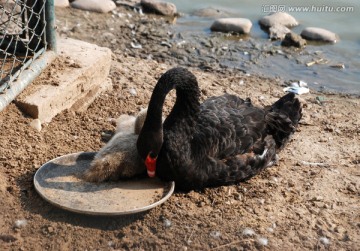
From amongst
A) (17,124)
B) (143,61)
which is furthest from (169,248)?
(143,61)

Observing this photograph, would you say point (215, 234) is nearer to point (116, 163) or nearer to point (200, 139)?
point (200, 139)

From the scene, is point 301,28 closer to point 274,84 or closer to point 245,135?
point 274,84

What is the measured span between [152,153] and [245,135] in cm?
99

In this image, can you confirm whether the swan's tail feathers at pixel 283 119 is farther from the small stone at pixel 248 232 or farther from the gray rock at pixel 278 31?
the gray rock at pixel 278 31

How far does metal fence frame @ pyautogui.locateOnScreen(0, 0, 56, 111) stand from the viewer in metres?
5.14

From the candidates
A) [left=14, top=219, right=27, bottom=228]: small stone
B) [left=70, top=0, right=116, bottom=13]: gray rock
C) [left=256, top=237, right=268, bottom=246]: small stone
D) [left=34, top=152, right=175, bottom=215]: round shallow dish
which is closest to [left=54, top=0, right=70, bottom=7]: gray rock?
[left=70, top=0, right=116, bottom=13]: gray rock

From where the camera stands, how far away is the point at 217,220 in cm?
442

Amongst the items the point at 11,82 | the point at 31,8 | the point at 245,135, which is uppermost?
the point at 31,8

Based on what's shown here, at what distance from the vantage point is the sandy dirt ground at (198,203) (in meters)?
4.18

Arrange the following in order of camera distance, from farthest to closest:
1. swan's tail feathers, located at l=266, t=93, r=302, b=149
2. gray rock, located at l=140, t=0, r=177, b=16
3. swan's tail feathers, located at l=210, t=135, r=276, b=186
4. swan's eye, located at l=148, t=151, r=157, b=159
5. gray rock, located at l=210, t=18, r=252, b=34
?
gray rock, located at l=140, t=0, r=177, b=16 < gray rock, located at l=210, t=18, r=252, b=34 < swan's tail feathers, located at l=266, t=93, r=302, b=149 < swan's tail feathers, located at l=210, t=135, r=276, b=186 < swan's eye, located at l=148, t=151, r=157, b=159

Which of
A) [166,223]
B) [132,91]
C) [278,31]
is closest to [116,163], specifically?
[166,223]

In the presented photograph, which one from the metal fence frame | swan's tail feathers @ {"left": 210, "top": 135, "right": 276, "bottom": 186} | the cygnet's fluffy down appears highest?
the metal fence frame

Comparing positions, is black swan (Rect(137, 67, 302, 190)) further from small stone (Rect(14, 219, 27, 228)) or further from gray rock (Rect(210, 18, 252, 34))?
gray rock (Rect(210, 18, 252, 34))

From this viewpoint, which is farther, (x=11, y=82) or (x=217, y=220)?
(x=11, y=82)
